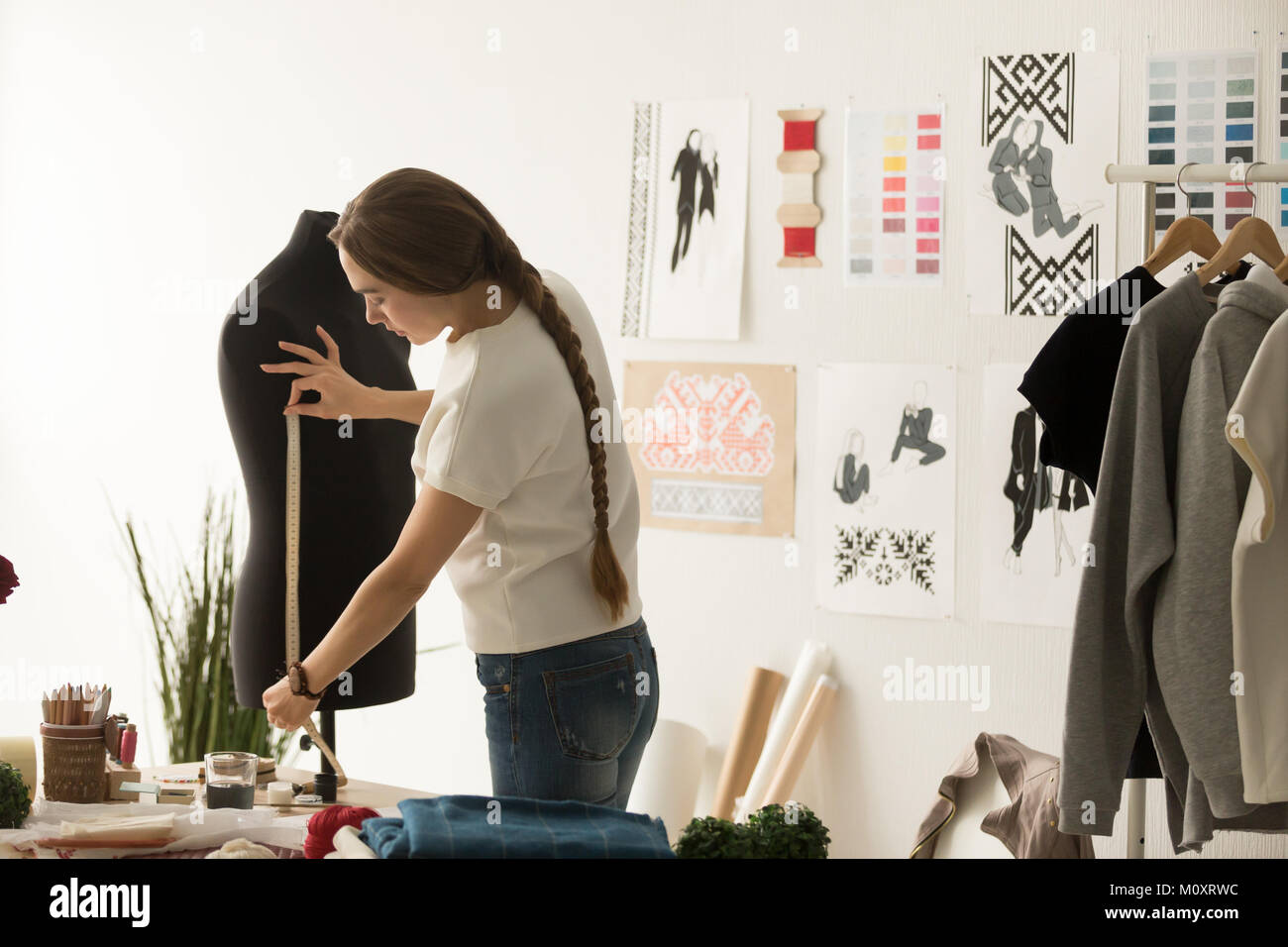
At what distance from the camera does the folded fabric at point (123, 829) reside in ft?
5.55

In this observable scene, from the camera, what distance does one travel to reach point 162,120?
4160mm

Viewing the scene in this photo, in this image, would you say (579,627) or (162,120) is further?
(162,120)

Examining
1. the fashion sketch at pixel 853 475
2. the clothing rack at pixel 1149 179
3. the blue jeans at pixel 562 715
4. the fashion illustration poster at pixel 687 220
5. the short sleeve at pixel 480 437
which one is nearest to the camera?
the short sleeve at pixel 480 437

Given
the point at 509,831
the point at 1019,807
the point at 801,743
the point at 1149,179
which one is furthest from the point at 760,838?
the point at 801,743

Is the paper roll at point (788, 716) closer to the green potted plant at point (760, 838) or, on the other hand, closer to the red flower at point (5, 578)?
the green potted plant at point (760, 838)

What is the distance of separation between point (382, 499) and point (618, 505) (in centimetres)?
47

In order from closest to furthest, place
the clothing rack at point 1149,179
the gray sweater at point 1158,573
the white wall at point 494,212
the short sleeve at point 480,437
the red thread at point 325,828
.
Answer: the red thread at point 325,828
the short sleeve at point 480,437
the gray sweater at point 1158,573
the clothing rack at point 1149,179
the white wall at point 494,212

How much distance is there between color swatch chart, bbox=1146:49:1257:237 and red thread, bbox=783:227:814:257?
32.3 inches

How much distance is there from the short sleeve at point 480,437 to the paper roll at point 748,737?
1.72m

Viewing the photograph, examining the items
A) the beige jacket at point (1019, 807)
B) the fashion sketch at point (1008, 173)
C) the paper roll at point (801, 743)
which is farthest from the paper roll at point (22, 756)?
the fashion sketch at point (1008, 173)

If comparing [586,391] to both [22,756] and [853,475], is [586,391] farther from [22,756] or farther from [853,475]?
[853,475]

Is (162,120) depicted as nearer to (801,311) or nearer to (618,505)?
(801,311)
